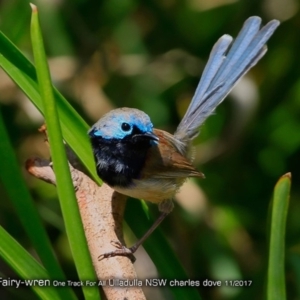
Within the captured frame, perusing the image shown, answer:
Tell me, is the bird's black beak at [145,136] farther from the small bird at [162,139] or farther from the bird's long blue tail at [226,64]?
the bird's long blue tail at [226,64]

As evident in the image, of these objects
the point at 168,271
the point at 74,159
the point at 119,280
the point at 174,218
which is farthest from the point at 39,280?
the point at 174,218

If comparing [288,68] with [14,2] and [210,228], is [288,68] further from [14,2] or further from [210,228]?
[14,2]

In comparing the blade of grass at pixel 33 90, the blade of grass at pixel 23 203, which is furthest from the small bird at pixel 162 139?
the blade of grass at pixel 23 203

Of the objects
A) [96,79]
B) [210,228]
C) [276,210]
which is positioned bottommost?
[276,210]

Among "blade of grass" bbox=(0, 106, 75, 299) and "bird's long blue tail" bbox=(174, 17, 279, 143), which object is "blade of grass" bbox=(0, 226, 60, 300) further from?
"bird's long blue tail" bbox=(174, 17, 279, 143)

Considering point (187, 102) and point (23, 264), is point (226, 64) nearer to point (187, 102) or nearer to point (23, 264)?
point (187, 102)

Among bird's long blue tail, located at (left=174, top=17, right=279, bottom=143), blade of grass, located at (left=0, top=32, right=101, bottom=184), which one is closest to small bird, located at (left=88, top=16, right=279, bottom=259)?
bird's long blue tail, located at (left=174, top=17, right=279, bottom=143)

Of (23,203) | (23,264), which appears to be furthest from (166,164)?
(23,264)
